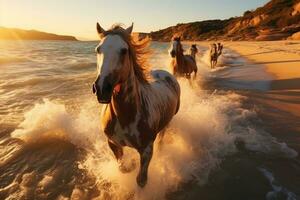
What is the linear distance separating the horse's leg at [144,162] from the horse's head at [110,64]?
4.11 feet

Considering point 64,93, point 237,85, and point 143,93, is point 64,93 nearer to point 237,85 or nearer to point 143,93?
point 237,85

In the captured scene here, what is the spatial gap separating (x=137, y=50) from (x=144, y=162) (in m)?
1.60

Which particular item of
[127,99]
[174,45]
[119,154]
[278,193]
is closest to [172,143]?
[119,154]

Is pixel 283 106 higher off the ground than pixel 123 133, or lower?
lower

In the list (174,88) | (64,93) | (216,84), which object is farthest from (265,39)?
(174,88)

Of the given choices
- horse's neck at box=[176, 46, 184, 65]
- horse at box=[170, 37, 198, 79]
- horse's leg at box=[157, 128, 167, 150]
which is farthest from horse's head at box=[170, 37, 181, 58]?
horse's leg at box=[157, 128, 167, 150]

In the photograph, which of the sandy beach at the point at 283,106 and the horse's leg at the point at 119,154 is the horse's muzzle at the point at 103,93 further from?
the sandy beach at the point at 283,106

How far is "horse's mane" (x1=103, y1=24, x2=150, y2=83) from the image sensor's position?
10.8ft

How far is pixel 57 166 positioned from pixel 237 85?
10.2 metres

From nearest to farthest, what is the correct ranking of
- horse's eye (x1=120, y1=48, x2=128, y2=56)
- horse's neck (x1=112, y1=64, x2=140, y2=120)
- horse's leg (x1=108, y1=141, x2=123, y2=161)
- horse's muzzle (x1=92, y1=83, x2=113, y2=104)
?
horse's muzzle (x1=92, y1=83, x2=113, y2=104)
horse's eye (x1=120, y1=48, x2=128, y2=56)
horse's neck (x1=112, y1=64, x2=140, y2=120)
horse's leg (x1=108, y1=141, x2=123, y2=161)

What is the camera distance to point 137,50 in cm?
376

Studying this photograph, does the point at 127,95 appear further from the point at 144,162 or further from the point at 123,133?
the point at 144,162

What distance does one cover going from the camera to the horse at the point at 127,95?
2.89m

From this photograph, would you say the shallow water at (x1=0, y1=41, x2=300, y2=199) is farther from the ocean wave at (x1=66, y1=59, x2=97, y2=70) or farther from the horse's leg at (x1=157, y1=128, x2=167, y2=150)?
the ocean wave at (x1=66, y1=59, x2=97, y2=70)
